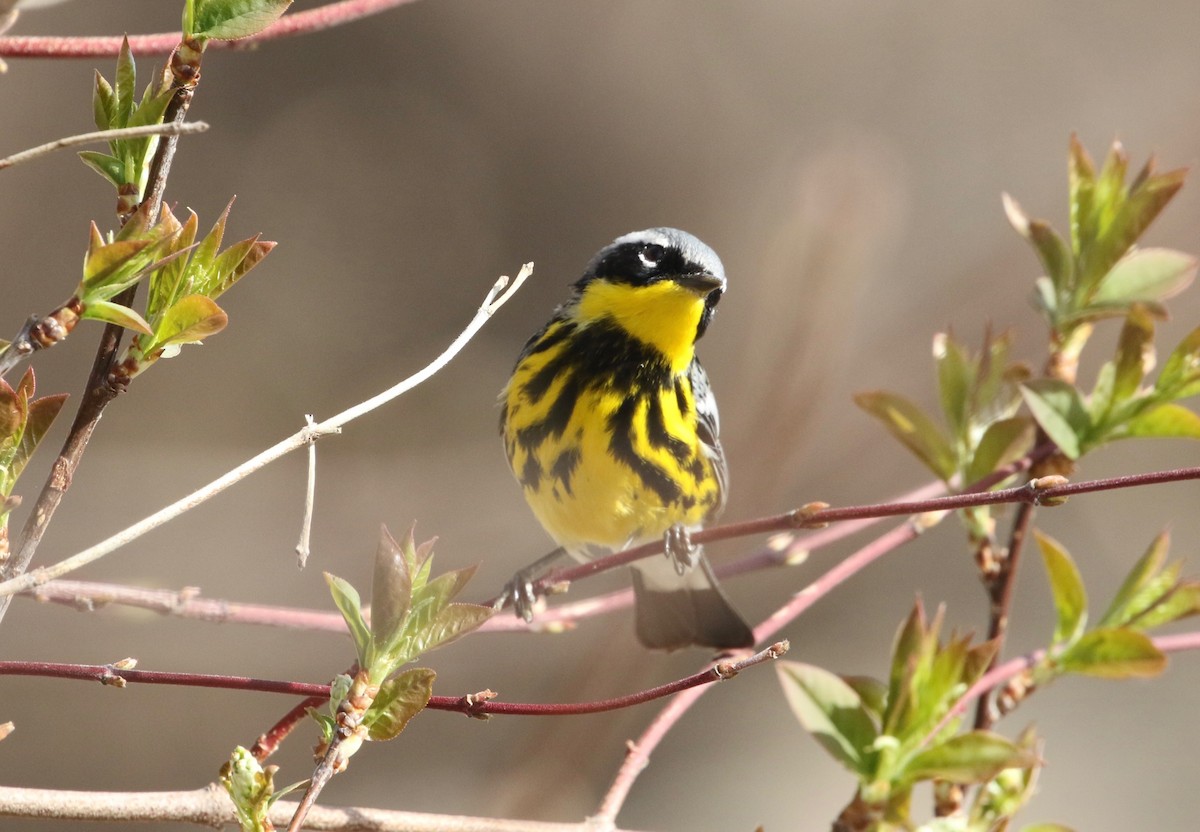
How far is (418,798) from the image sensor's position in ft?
15.8

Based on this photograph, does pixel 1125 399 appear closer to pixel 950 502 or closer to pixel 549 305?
pixel 950 502

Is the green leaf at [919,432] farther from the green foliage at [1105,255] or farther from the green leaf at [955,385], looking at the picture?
the green foliage at [1105,255]

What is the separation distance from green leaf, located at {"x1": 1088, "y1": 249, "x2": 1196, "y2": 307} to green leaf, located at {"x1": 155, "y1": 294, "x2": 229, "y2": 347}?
1.30 m

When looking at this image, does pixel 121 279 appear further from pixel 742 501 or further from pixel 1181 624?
pixel 1181 624

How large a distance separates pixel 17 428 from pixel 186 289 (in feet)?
0.64

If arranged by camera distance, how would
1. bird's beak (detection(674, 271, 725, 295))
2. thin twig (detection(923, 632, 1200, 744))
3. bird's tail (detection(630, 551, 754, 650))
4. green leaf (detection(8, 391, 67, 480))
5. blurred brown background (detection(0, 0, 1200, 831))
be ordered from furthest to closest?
blurred brown background (detection(0, 0, 1200, 831)) → bird's tail (detection(630, 551, 754, 650)) → bird's beak (detection(674, 271, 725, 295)) → thin twig (detection(923, 632, 1200, 744)) → green leaf (detection(8, 391, 67, 480))

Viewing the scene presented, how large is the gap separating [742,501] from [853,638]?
173cm

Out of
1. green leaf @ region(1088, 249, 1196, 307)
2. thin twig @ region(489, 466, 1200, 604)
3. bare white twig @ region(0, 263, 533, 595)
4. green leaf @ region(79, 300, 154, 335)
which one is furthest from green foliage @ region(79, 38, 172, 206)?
green leaf @ region(1088, 249, 1196, 307)

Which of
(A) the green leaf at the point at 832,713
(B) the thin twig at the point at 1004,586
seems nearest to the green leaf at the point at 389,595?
(A) the green leaf at the point at 832,713

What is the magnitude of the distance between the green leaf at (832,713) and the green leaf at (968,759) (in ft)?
0.23

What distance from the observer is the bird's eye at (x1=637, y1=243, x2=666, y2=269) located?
2934mm

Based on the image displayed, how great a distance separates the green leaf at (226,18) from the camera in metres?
1.11

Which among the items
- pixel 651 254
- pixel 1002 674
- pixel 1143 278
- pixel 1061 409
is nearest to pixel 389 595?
pixel 1002 674

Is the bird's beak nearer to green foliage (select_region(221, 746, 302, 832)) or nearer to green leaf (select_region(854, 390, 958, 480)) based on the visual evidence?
green leaf (select_region(854, 390, 958, 480))
